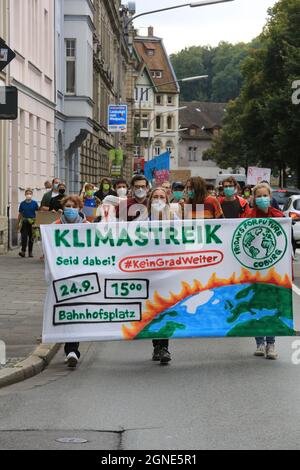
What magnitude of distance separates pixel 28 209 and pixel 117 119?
8739 millimetres

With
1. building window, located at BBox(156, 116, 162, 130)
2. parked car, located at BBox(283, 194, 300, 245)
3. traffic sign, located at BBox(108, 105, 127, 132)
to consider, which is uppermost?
building window, located at BBox(156, 116, 162, 130)

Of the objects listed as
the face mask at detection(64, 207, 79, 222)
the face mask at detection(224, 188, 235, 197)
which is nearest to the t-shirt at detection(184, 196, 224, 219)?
the face mask at detection(64, 207, 79, 222)

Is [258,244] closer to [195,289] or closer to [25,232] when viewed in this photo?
[195,289]

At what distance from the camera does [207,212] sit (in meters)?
12.1

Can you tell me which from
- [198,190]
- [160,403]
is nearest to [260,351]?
[198,190]

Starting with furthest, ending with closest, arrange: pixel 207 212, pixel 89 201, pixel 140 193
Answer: pixel 89 201
pixel 207 212
pixel 140 193

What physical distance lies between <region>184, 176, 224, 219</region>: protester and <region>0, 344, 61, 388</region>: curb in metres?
2.01

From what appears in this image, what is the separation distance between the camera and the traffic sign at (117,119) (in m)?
34.2

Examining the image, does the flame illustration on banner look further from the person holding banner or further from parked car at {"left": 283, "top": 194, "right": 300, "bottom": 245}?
parked car at {"left": 283, "top": 194, "right": 300, "bottom": 245}

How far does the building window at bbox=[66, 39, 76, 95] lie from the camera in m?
42.2

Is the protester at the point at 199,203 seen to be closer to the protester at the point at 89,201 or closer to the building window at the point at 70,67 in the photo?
the protester at the point at 89,201
